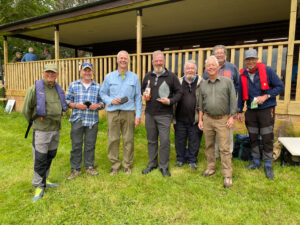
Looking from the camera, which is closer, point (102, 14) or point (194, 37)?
point (102, 14)

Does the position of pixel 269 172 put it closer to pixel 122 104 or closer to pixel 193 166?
pixel 193 166

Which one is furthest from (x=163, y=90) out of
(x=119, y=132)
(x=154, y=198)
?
(x=154, y=198)

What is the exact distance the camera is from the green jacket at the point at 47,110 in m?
2.71

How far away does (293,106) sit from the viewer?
441 cm

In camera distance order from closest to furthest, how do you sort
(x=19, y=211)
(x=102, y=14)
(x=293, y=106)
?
→ (x=19, y=211) < (x=293, y=106) < (x=102, y=14)

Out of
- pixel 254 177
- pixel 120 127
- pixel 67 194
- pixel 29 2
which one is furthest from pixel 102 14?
pixel 29 2

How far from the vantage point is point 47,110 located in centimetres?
279

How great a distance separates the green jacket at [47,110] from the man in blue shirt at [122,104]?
75 centimetres

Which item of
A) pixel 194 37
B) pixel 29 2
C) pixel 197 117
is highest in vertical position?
pixel 29 2

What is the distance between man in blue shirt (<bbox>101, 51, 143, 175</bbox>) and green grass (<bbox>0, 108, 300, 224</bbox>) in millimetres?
384

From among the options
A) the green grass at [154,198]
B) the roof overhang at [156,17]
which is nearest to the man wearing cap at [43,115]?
the green grass at [154,198]

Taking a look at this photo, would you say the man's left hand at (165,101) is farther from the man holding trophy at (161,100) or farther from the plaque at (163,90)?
the plaque at (163,90)

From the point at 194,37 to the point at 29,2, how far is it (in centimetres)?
1195

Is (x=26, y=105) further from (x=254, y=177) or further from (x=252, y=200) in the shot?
(x=254, y=177)
